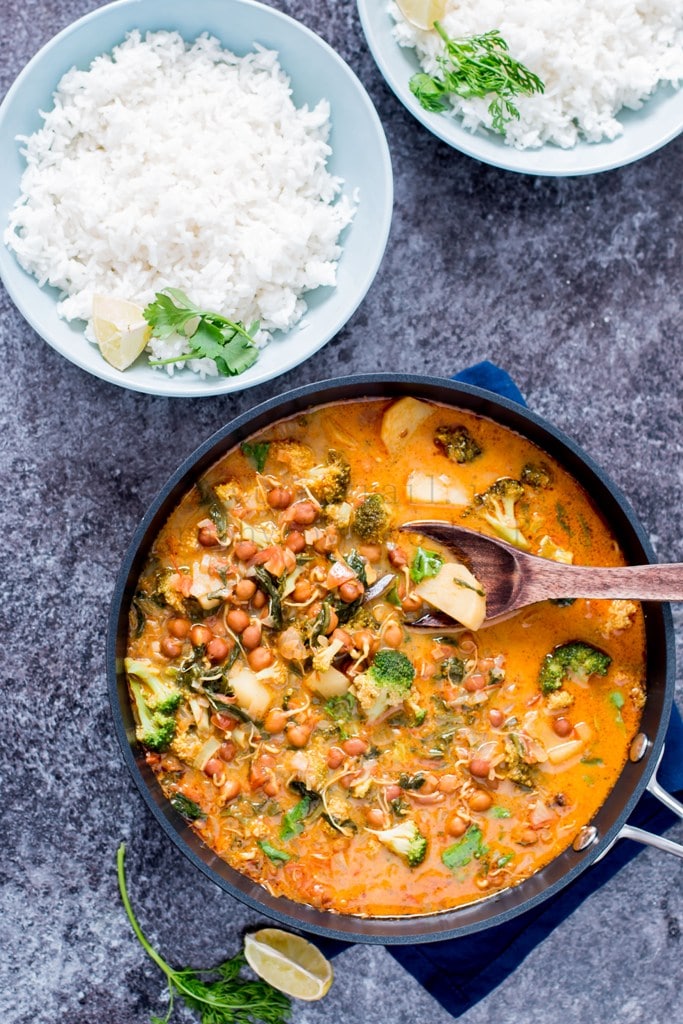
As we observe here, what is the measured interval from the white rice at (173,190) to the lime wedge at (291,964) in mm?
1994

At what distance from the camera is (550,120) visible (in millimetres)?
2979

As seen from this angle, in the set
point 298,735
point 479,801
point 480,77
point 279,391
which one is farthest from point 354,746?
point 480,77

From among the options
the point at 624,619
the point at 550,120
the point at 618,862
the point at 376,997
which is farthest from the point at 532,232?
the point at 376,997

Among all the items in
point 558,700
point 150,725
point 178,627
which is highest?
point 558,700

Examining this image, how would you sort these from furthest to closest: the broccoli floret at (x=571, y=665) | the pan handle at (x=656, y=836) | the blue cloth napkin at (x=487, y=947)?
the blue cloth napkin at (x=487, y=947) → the broccoli floret at (x=571, y=665) → the pan handle at (x=656, y=836)

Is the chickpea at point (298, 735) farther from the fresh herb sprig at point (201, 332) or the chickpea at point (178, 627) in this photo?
the fresh herb sprig at point (201, 332)

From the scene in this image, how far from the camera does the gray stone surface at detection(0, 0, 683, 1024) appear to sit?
10.5ft

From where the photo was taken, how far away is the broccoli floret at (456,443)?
2.96 meters

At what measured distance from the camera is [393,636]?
292 centimetres

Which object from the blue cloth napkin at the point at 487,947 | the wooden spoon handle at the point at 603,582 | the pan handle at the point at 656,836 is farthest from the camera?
the blue cloth napkin at the point at 487,947

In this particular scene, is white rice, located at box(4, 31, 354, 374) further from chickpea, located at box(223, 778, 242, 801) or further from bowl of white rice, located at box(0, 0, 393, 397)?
chickpea, located at box(223, 778, 242, 801)

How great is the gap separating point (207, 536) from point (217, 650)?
37 cm

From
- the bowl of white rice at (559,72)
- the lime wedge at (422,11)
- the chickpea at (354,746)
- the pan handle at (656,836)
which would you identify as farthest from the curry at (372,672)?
the lime wedge at (422,11)

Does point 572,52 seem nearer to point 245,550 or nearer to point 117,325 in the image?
point 117,325
